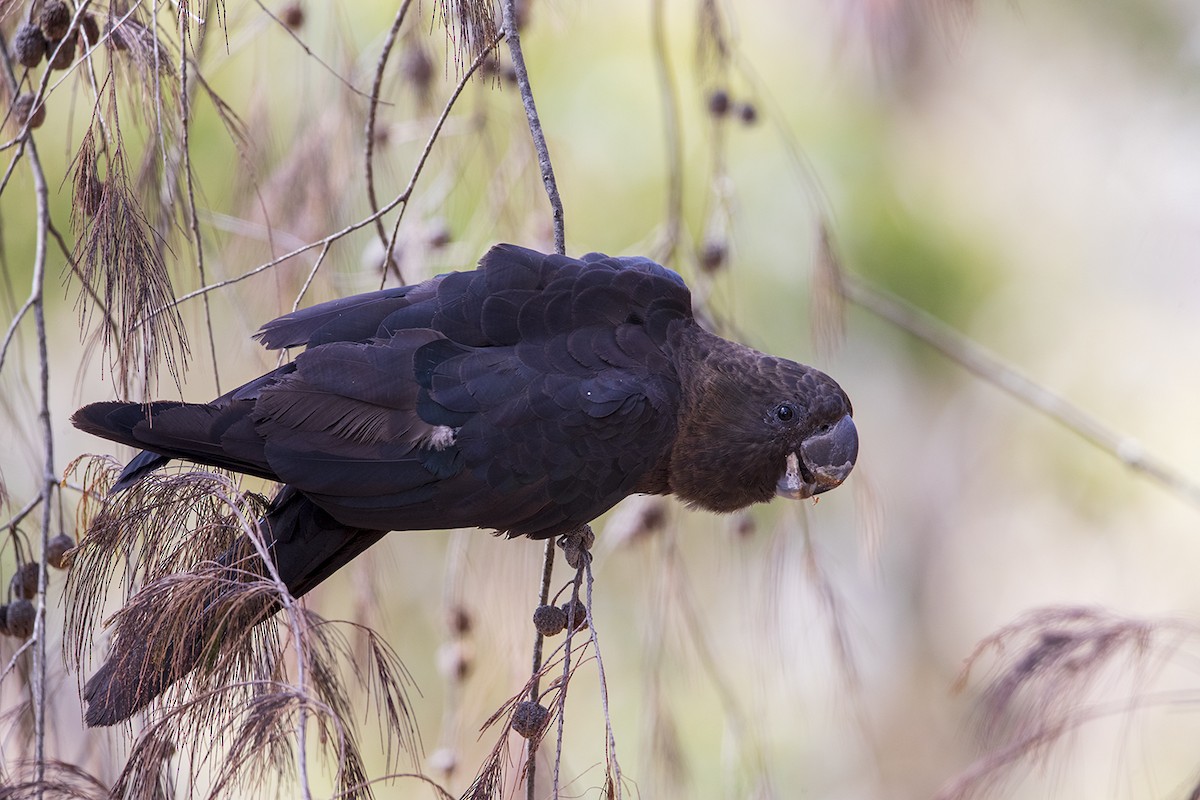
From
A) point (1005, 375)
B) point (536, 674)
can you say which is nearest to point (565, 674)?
point (536, 674)

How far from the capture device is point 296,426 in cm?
198

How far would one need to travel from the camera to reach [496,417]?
6.63 ft

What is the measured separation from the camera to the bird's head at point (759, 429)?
2217mm

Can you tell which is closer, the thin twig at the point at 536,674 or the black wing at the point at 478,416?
the thin twig at the point at 536,674

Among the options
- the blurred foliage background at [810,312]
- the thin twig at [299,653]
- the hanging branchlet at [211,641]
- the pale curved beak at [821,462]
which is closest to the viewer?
the thin twig at [299,653]

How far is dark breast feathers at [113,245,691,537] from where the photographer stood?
6.46 feet

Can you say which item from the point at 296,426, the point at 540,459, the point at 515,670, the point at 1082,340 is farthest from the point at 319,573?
the point at 1082,340

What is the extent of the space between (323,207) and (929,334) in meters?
1.58

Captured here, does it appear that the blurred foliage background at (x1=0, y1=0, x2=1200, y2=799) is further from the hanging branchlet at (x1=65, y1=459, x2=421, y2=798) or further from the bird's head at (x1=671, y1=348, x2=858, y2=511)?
the hanging branchlet at (x1=65, y1=459, x2=421, y2=798)

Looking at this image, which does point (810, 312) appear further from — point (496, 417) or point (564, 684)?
point (564, 684)

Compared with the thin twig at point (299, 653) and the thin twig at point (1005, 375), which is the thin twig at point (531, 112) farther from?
the thin twig at point (1005, 375)

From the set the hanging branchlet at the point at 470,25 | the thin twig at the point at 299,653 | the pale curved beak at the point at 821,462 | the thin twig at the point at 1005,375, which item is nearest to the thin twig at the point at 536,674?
the thin twig at the point at 299,653

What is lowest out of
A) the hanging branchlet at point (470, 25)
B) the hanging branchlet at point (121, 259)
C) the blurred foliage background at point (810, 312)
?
the blurred foliage background at point (810, 312)

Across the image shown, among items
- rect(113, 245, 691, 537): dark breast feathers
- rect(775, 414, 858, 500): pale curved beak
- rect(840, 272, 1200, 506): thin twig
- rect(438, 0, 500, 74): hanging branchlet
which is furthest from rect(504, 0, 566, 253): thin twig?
rect(840, 272, 1200, 506): thin twig
